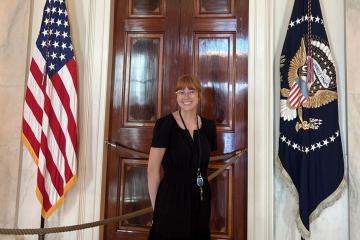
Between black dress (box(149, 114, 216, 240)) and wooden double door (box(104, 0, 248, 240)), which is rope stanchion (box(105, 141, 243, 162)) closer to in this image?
wooden double door (box(104, 0, 248, 240))

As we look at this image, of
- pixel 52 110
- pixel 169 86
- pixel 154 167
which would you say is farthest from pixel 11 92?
pixel 154 167

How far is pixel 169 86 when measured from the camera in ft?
11.1

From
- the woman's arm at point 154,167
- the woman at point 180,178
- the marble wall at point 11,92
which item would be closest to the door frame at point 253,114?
the marble wall at point 11,92

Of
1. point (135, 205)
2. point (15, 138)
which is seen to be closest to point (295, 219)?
point (135, 205)

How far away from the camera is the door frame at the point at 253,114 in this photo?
9.98 ft

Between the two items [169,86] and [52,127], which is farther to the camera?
[169,86]

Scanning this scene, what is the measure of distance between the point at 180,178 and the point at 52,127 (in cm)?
156

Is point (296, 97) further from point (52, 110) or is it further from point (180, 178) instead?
point (52, 110)

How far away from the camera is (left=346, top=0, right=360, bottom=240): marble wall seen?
285 cm

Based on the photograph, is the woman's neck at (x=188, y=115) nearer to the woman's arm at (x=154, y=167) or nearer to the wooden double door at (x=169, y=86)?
A: the woman's arm at (x=154, y=167)

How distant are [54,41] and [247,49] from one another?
75.6 inches

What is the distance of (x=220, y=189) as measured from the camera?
323cm

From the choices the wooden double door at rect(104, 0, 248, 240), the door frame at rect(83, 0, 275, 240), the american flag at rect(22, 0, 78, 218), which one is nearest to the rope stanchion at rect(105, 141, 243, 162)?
the wooden double door at rect(104, 0, 248, 240)

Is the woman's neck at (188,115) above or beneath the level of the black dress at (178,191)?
above
